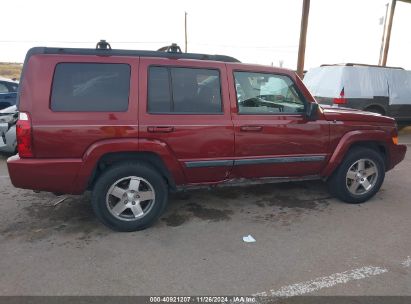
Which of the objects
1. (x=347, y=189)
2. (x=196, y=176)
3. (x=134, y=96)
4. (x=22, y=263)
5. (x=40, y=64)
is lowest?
(x=22, y=263)

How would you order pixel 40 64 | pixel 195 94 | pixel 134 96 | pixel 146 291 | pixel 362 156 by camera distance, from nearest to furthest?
1. pixel 146 291
2. pixel 40 64
3. pixel 134 96
4. pixel 195 94
5. pixel 362 156

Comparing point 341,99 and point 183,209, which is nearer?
point 183,209

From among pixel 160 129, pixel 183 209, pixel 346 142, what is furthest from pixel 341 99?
pixel 160 129

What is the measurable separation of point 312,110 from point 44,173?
3.00m

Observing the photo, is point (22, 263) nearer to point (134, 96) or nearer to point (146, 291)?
point (146, 291)

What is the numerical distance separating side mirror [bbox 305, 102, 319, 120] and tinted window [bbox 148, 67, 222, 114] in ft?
3.65

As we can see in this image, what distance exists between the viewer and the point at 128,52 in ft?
11.6

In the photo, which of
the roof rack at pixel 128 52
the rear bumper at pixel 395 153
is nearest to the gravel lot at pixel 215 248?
the rear bumper at pixel 395 153

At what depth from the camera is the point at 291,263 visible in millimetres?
3109

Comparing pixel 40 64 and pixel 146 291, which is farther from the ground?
pixel 40 64

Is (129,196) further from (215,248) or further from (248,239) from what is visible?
(248,239)

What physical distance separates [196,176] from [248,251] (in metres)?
1.03

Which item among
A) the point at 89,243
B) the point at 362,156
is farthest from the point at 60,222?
the point at 362,156

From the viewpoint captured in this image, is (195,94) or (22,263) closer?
(22,263)
